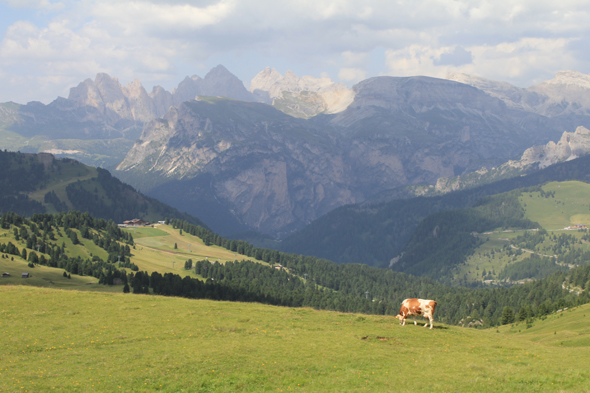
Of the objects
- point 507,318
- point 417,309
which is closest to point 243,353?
point 417,309

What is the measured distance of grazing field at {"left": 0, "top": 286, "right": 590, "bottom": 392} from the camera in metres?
39.4

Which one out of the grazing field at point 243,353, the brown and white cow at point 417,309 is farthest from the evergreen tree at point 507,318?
the brown and white cow at point 417,309

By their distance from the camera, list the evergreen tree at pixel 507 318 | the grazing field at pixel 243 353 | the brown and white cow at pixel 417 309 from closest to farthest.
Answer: the grazing field at pixel 243 353
the brown and white cow at pixel 417 309
the evergreen tree at pixel 507 318

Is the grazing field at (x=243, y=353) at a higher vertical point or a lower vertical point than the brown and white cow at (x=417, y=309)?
lower

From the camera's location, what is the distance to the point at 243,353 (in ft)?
152

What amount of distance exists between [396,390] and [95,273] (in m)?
153

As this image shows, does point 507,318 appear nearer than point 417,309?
No

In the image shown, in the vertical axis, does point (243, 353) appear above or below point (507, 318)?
below

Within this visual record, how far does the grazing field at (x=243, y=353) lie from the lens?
39.4 m

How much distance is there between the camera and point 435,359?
152 ft

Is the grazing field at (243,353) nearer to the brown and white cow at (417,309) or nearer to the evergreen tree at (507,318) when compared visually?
the brown and white cow at (417,309)

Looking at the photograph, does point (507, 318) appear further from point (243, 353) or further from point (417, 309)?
point (243, 353)

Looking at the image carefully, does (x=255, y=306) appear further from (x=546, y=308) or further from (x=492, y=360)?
(x=546, y=308)

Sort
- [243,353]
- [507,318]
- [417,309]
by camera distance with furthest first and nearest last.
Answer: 1. [507,318]
2. [417,309]
3. [243,353]
